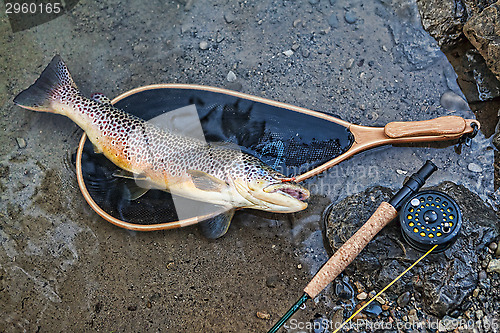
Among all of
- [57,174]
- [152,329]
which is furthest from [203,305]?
[57,174]

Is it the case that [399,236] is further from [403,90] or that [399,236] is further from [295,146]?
[403,90]

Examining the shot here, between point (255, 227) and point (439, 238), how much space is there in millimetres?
1491

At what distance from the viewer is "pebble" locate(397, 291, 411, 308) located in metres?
3.46

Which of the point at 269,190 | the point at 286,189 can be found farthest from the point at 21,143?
the point at 286,189

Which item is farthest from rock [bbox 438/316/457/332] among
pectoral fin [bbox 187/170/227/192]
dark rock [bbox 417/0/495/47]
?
dark rock [bbox 417/0/495/47]

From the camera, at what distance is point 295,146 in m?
3.73

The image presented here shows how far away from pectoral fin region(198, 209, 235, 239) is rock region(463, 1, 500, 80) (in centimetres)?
258

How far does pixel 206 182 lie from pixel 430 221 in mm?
1676

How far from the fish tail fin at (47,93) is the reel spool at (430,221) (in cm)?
295

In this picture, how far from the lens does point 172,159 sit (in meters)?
3.61

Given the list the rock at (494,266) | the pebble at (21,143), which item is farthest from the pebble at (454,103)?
the pebble at (21,143)

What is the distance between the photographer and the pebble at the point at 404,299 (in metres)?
3.46

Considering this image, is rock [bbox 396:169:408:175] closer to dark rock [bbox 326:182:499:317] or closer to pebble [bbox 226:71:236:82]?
dark rock [bbox 326:182:499:317]

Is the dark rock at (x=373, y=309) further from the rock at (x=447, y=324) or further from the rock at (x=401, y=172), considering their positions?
the rock at (x=401, y=172)
